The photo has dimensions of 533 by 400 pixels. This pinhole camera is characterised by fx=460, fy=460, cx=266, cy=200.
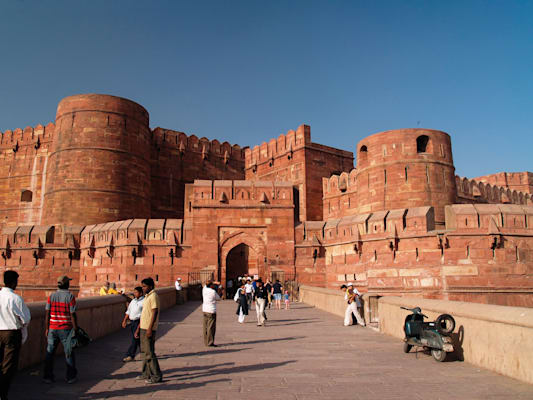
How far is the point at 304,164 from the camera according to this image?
1081 inches

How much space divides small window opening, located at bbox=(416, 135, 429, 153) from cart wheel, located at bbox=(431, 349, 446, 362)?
16.3 metres

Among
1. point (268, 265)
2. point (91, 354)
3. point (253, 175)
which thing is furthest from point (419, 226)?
point (253, 175)

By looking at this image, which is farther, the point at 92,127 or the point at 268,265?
the point at 92,127

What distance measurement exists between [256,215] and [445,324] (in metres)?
14.9

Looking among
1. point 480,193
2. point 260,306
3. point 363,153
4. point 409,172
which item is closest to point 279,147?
point 363,153

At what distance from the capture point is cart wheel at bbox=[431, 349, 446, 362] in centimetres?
556

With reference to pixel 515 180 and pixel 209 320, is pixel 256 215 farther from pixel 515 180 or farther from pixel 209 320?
pixel 515 180

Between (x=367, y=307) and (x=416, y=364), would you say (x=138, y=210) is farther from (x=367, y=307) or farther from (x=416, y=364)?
(x=416, y=364)

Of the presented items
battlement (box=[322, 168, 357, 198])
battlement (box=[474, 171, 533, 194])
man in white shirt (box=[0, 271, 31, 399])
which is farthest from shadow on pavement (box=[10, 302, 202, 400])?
battlement (box=[474, 171, 533, 194])

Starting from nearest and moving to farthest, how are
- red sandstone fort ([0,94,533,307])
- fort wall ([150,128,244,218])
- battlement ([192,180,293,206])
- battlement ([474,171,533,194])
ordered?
red sandstone fort ([0,94,533,307])
battlement ([192,180,293,206])
fort wall ([150,128,244,218])
battlement ([474,171,533,194])

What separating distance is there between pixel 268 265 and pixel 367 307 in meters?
10.2

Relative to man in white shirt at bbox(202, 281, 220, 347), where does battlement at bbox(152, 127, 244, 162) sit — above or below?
above

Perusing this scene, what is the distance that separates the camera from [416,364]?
5605 mm

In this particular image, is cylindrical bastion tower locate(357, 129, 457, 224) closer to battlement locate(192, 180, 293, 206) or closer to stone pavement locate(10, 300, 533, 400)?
battlement locate(192, 180, 293, 206)
